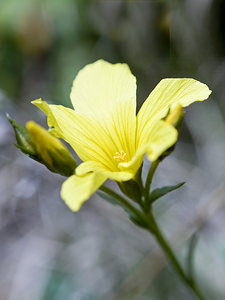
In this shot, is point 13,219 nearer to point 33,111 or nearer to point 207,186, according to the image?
point 33,111

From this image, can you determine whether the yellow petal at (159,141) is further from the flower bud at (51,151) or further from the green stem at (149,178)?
the flower bud at (51,151)

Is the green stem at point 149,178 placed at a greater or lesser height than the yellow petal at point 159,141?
lesser

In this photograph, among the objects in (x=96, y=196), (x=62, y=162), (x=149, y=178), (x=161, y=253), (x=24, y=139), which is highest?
(x=24, y=139)

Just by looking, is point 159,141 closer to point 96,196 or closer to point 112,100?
point 112,100

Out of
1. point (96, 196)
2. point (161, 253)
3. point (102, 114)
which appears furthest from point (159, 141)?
point (96, 196)

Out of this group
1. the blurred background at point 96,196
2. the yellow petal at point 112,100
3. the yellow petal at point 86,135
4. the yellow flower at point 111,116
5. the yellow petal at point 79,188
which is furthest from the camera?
the blurred background at point 96,196

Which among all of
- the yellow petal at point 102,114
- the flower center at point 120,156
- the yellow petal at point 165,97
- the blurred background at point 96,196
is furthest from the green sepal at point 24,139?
the blurred background at point 96,196
